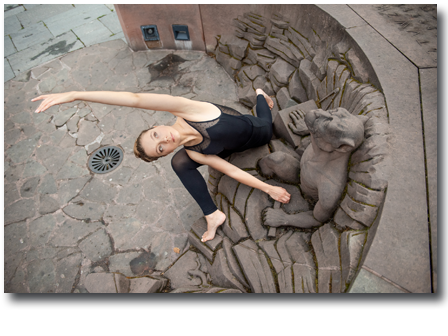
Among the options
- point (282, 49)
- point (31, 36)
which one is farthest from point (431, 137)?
point (31, 36)

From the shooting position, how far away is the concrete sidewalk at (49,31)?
5.43m

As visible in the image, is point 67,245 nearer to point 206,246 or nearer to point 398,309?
point 206,246

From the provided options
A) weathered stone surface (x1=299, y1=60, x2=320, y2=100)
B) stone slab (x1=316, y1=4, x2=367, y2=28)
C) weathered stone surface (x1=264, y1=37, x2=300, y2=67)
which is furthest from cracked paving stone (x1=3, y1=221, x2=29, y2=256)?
stone slab (x1=316, y1=4, x2=367, y2=28)

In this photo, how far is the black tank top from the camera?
8.29 feet

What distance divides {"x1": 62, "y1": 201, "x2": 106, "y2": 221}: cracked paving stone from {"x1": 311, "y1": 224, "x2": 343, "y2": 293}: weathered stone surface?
2544 mm

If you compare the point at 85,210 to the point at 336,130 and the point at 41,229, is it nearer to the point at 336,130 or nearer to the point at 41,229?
the point at 41,229

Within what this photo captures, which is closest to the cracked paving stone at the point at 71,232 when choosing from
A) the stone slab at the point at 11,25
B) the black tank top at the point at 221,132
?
the black tank top at the point at 221,132

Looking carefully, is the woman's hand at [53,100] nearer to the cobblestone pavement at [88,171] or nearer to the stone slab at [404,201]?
the cobblestone pavement at [88,171]

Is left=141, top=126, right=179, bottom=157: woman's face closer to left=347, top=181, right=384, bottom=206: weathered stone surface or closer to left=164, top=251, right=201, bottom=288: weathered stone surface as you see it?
left=164, top=251, right=201, bottom=288: weathered stone surface

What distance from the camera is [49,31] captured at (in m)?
5.91

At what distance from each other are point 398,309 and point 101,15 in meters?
7.00

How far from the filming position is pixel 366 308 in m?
1.83

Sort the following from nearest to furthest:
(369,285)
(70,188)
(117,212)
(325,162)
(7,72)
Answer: (369,285)
(325,162)
(117,212)
(70,188)
(7,72)

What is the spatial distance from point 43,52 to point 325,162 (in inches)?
224
